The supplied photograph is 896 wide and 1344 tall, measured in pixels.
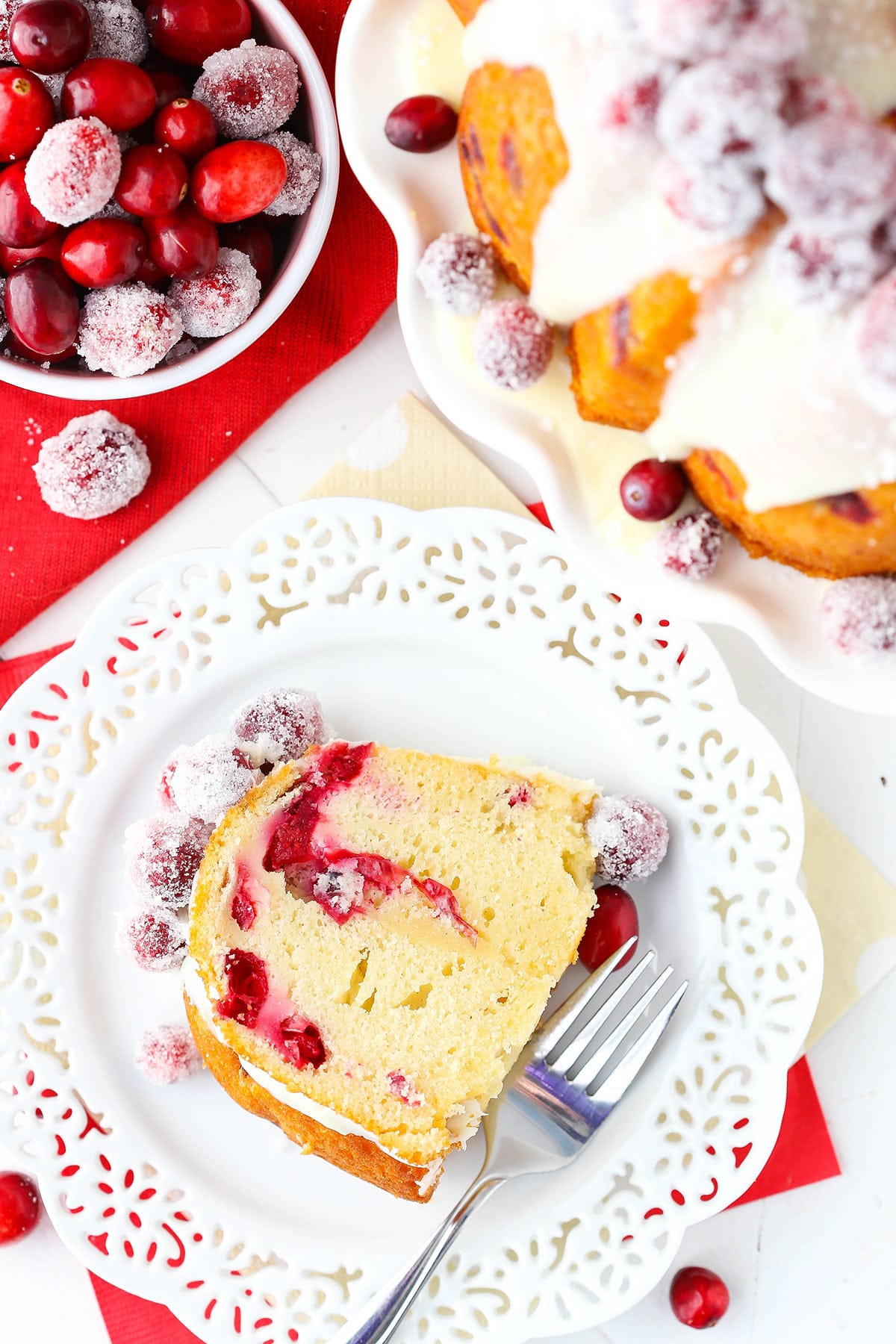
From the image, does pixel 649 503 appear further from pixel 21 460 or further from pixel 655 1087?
pixel 21 460

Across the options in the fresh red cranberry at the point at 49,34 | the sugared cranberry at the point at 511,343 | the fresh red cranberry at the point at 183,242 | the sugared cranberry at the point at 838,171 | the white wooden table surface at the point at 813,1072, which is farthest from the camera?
the white wooden table surface at the point at 813,1072

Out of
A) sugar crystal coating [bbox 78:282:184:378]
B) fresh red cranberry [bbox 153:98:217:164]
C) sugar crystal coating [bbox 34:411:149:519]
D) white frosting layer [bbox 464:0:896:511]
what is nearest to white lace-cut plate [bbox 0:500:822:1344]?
sugar crystal coating [bbox 34:411:149:519]

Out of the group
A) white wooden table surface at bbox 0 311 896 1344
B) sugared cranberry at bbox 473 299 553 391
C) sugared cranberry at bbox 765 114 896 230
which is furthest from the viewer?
white wooden table surface at bbox 0 311 896 1344

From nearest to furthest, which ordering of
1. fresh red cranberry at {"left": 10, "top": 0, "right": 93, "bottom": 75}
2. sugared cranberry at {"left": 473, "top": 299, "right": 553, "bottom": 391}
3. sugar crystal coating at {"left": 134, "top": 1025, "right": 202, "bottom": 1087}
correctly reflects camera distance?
sugared cranberry at {"left": 473, "top": 299, "right": 553, "bottom": 391} → fresh red cranberry at {"left": 10, "top": 0, "right": 93, "bottom": 75} → sugar crystal coating at {"left": 134, "top": 1025, "right": 202, "bottom": 1087}

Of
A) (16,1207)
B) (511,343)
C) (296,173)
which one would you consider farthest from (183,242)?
(16,1207)

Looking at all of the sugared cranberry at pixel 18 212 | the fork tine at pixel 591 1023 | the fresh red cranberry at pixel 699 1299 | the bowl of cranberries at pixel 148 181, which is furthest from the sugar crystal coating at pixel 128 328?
the fresh red cranberry at pixel 699 1299

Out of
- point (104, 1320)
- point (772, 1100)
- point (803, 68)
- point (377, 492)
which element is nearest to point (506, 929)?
point (772, 1100)

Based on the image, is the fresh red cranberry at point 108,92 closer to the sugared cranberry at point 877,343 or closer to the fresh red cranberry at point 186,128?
the fresh red cranberry at point 186,128

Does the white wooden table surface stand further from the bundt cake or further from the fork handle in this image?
the bundt cake
